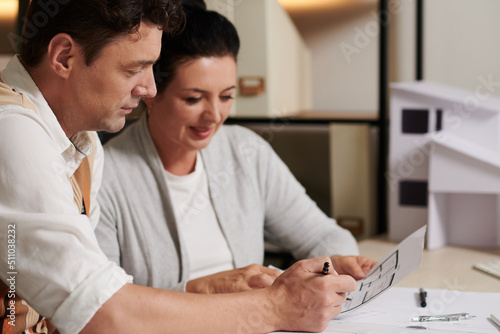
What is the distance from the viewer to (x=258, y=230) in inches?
51.6

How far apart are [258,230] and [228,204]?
97 millimetres

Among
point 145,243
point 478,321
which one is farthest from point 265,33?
point 478,321

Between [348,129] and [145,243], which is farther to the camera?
[348,129]

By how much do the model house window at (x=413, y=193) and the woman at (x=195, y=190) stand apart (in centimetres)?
34

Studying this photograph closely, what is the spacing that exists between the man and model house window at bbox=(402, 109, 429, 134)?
0.80 metres

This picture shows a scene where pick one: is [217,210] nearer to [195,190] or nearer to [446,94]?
[195,190]

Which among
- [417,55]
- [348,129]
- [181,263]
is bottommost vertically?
[181,263]

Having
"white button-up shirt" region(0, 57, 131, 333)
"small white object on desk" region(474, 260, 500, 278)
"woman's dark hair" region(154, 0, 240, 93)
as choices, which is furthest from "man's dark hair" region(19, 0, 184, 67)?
"small white object on desk" region(474, 260, 500, 278)

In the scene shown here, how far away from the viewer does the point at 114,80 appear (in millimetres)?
772

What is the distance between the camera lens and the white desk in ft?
3.64

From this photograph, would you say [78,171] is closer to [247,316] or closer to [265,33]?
[247,316]

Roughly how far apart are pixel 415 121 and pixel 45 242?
1142 millimetres

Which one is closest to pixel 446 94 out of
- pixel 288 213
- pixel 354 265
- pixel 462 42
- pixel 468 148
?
pixel 468 148

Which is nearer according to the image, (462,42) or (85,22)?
(85,22)
